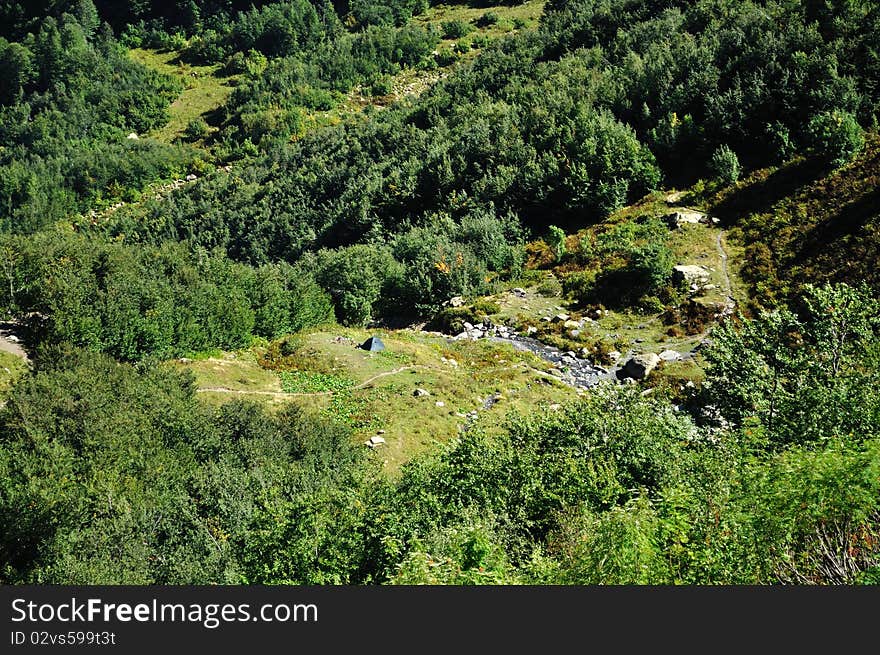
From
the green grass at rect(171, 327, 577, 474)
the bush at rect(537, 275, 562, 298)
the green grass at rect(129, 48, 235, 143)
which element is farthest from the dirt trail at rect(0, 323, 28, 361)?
the green grass at rect(129, 48, 235, 143)

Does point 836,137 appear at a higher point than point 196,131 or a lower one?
higher

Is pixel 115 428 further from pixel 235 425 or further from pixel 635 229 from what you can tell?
pixel 635 229

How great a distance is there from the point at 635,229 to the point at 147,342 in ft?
107

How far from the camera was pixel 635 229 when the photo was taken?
46625 mm

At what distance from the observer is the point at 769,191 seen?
45.4 meters

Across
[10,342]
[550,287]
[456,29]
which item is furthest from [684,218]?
[456,29]

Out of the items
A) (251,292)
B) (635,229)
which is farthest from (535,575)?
(635,229)

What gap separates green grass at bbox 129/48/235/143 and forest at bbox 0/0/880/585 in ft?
49.2

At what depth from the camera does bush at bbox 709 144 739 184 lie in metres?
47.4

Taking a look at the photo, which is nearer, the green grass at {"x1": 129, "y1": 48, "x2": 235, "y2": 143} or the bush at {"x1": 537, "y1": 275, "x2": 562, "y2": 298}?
the bush at {"x1": 537, "y1": 275, "x2": 562, "y2": 298}

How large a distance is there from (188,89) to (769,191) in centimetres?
11422

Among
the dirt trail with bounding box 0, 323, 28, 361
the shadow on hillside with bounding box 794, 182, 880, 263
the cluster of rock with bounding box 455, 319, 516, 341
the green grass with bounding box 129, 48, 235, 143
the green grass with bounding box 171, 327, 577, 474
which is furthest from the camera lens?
the green grass with bounding box 129, 48, 235, 143

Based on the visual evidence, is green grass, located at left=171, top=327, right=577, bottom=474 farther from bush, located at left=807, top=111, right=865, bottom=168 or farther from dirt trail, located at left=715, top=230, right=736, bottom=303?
bush, located at left=807, top=111, right=865, bottom=168

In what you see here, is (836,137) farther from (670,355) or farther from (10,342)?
(10,342)
